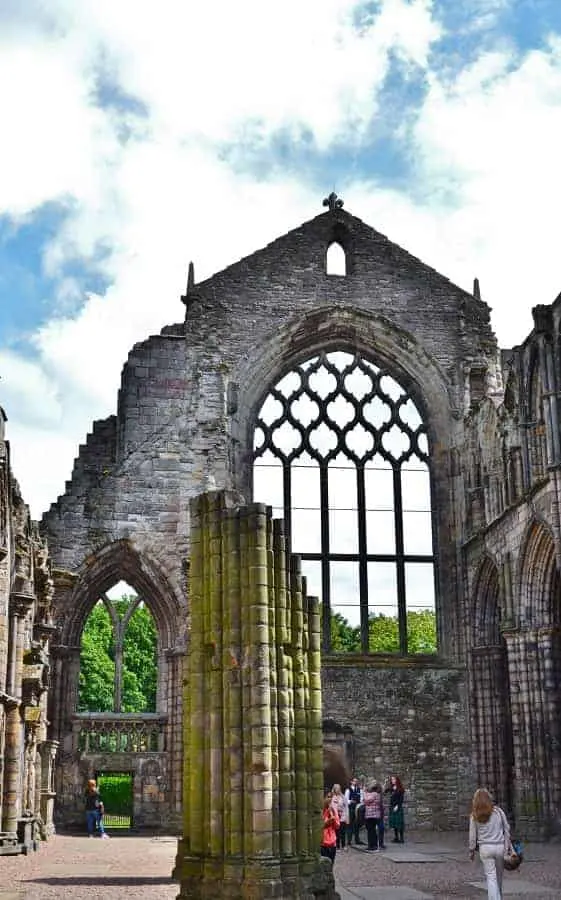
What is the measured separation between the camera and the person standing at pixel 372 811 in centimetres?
1659

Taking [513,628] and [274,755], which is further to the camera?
[513,628]

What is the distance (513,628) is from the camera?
1967cm

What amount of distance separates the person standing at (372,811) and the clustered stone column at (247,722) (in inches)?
256

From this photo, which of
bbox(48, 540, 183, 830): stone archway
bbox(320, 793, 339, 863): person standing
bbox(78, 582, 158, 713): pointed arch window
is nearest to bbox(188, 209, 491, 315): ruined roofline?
bbox(48, 540, 183, 830): stone archway

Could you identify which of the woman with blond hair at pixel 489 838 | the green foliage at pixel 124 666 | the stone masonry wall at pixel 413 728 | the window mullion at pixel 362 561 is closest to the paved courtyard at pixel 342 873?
the woman with blond hair at pixel 489 838

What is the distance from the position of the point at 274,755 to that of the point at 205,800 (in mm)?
728

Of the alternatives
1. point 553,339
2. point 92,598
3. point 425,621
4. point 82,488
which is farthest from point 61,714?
point 425,621

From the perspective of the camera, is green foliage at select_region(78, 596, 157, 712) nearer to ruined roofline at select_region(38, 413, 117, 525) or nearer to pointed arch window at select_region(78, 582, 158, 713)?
pointed arch window at select_region(78, 582, 158, 713)

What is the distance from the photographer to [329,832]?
12.2 metres

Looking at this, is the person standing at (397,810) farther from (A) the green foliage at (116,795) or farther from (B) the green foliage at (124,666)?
(B) the green foliage at (124,666)

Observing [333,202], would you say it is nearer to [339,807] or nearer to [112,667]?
[339,807]

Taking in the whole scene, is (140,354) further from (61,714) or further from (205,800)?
(205,800)

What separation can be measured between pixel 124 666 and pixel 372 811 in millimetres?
30044

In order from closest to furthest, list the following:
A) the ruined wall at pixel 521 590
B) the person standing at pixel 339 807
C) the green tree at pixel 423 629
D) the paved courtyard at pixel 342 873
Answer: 1. the paved courtyard at pixel 342 873
2. the person standing at pixel 339 807
3. the ruined wall at pixel 521 590
4. the green tree at pixel 423 629
